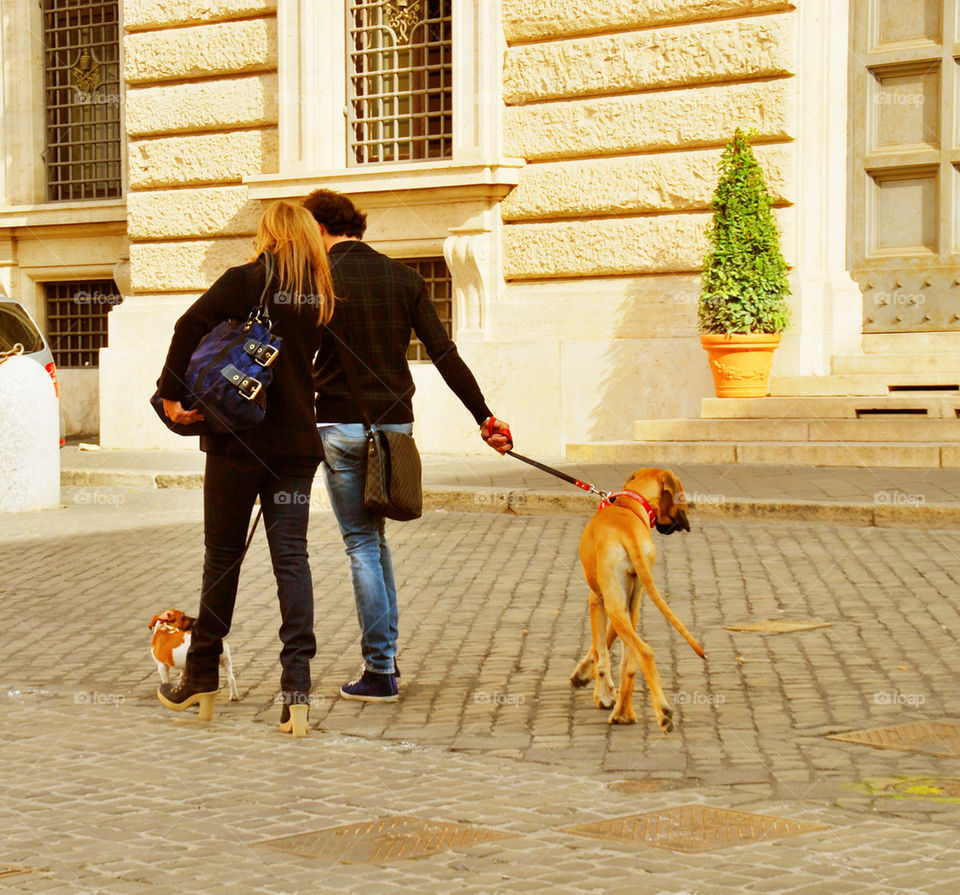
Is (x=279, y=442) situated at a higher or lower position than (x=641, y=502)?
higher

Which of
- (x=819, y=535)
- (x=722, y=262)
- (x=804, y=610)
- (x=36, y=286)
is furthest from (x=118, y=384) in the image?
(x=804, y=610)

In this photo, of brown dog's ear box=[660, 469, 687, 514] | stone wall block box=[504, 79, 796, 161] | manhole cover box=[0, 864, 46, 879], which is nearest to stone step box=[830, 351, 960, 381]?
stone wall block box=[504, 79, 796, 161]

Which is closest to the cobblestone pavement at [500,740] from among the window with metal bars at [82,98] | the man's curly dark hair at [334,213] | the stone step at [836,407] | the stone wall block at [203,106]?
the man's curly dark hair at [334,213]

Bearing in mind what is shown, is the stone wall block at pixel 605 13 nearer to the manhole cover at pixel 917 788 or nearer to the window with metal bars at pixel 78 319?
the window with metal bars at pixel 78 319

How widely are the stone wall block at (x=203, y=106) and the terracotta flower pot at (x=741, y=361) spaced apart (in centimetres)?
590

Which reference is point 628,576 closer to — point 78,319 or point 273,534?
point 273,534

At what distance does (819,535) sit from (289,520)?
5428 mm

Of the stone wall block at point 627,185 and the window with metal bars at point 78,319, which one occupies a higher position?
the stone wall block at point 627,185

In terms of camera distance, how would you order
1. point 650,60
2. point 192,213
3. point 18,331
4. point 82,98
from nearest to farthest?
point 650,60 < point 18,331 < point 192,213 < point 82,98

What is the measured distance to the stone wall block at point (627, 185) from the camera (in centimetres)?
1456

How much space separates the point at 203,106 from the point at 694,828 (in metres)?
14.5

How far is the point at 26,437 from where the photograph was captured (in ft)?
43.2

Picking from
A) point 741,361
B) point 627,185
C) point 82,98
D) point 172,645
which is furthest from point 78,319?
point 172,645

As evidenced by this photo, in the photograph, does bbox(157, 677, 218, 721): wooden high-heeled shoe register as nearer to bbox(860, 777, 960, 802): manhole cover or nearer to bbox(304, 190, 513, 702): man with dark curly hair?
bbox(304, 190, 513, 702): man with dark curly hair
